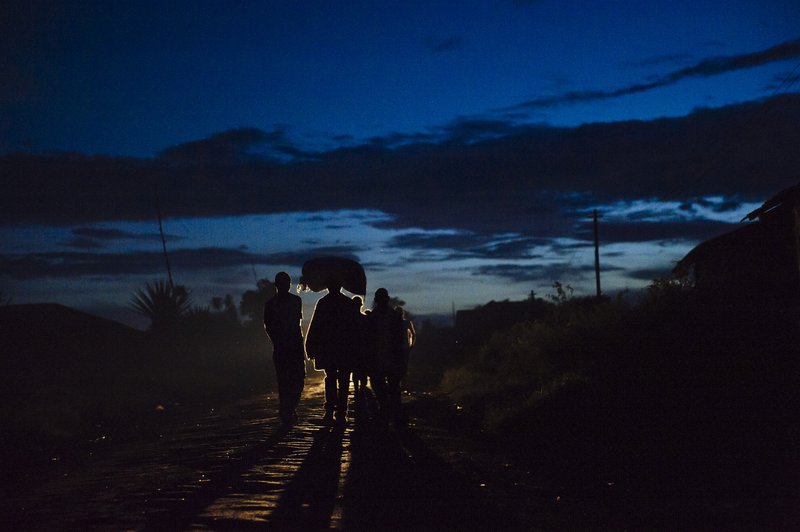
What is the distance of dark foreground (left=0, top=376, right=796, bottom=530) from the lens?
6383mm

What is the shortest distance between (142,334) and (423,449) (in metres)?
37.3

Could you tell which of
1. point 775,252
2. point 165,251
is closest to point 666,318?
point 775,252

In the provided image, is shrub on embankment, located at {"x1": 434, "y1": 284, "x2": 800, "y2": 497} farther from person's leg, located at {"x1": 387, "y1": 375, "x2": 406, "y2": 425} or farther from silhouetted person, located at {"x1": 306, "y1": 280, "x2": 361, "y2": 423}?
silhouetted person, located at {"x1": 306, "y1": 280, "x2": 361, "y2": 423}

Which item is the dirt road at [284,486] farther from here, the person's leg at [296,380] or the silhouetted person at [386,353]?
the silhouetted person at [386,353]

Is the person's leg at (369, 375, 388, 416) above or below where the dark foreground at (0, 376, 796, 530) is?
above

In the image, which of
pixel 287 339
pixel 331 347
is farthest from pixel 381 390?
pixel 287 339

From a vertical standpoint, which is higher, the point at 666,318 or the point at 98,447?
the point at 666,318

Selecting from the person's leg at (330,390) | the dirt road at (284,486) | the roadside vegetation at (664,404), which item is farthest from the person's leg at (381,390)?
the roadside vegetation at (664,404)

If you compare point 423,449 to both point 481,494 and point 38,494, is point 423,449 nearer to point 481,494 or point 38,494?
point 481,494

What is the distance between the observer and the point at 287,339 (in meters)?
13.1

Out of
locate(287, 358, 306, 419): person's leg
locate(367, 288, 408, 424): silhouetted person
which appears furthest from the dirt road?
locate(367, 288, 408, 424): silhouetted person

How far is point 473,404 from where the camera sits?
19.3 metres

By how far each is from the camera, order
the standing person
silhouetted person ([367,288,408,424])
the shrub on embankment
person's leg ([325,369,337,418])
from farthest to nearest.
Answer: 1. silhouetted person ([367,288,408,424])
2. the standing person
3. person's leg ([325,369,337,418])
4. the shrub on embankment

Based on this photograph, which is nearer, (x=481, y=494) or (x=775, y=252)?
(x=481, y=494)
